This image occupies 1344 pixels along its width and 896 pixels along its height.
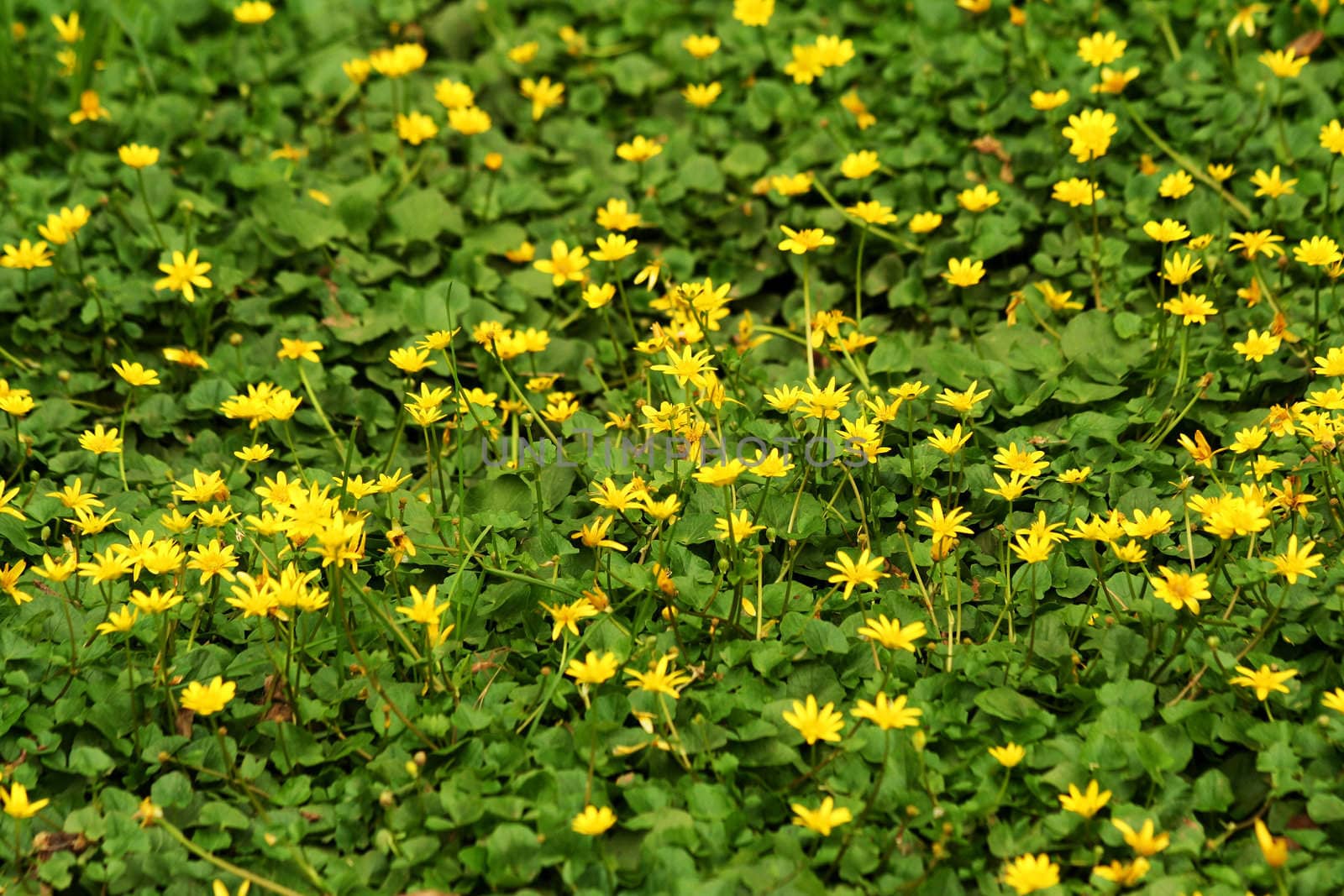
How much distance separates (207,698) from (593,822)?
693 millimetres

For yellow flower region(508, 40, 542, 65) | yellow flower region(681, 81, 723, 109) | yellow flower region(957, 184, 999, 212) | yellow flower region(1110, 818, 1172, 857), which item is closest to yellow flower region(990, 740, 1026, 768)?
yellow flower region(1110, 818, 1172, 857)

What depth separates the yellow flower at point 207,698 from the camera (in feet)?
7.59

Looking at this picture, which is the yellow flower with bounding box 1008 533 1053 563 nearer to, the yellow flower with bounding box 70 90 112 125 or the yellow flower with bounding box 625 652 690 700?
the yellow flower with bounding box 625 652 690 700

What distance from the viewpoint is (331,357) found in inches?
140

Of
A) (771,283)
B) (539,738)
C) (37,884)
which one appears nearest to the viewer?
(37,884)

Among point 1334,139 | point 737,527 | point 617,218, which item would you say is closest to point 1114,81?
point 1334,139

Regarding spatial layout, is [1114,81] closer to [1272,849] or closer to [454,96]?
[454,96]

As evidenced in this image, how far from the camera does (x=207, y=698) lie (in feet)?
7.62

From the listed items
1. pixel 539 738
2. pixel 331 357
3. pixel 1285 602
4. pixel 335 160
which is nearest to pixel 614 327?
pixel 331 357

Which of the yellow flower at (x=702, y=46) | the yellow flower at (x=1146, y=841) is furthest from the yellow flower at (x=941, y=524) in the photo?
the yellow flower at (x=702, y=46)

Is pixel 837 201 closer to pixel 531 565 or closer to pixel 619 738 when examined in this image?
pixel 531 565

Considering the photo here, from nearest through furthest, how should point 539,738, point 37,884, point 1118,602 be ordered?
point 37,884 → point 539,738 → point 1118,602

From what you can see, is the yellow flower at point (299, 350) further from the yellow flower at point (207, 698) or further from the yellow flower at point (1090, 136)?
the yellow flower at point (1090, 136)

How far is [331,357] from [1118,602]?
202cm
